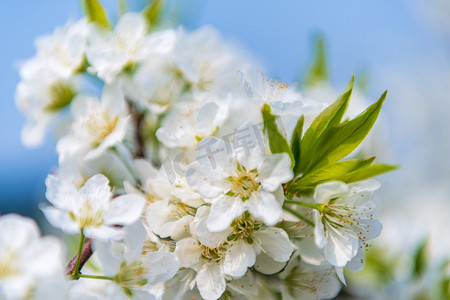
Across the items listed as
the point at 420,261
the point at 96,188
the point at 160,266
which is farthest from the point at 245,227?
Answer: the point at 420,261

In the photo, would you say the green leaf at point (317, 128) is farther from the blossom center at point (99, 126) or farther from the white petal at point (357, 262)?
the blossom center at point (99, 126)

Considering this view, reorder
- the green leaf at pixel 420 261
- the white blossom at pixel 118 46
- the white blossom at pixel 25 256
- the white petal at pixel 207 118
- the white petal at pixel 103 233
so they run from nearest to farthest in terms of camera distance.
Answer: the white blossom at pixel 25 256 < the white petal at pixel 103 233 < the white petal at pixel 207 118 < the white blossom at pixel 118 46 < the green leaf at pixel 420 261

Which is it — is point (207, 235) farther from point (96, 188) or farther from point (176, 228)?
point (96, 188)

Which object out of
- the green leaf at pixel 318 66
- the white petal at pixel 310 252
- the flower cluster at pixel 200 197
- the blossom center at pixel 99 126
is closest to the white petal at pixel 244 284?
the flower cluster at pixel 200 197

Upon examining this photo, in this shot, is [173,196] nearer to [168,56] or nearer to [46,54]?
[168,56]

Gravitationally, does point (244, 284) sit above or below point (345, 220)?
below

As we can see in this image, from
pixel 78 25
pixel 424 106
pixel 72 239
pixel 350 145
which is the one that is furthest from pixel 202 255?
pixel 424 106
